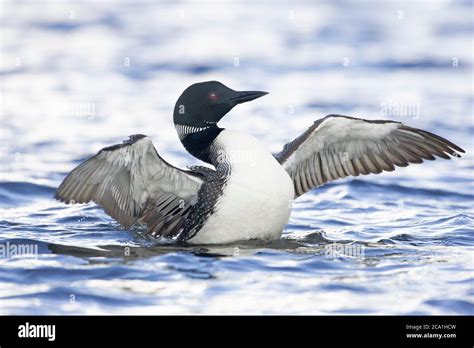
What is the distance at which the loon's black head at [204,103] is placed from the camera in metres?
8.38

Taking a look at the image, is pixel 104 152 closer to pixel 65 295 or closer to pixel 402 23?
pixel 65 295

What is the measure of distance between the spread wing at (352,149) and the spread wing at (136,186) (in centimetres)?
117

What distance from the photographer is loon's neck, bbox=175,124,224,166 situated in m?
A: 8.39

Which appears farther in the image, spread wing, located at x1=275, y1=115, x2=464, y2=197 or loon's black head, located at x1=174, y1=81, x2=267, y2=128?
spread wing, located at x1=275, y1=115, x2=464, y2=197

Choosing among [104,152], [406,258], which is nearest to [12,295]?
[104,152]

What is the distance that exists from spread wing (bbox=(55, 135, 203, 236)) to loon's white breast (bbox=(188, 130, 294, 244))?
344mm

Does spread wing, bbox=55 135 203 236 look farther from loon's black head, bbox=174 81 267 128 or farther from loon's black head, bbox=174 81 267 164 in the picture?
loon's black head, bbox=174 81 267 128

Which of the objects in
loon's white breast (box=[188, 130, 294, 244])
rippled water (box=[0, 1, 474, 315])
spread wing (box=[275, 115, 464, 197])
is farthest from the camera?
spread wing (box=[275, 115, 464, 197])

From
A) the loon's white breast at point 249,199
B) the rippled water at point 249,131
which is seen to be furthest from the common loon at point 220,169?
the rippled water at point 249,131

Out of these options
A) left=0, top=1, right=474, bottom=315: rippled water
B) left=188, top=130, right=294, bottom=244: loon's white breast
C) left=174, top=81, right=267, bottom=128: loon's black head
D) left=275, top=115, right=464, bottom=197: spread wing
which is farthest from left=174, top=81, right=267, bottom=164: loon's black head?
left=0, top=1, right=474, bottom=315: rippled water

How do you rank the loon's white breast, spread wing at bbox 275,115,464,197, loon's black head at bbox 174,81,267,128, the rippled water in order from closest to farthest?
the rippled water
the loon's white breast
loon's black head at bbox 174,81,267,128
spread wing at bbox 275,115,464,197

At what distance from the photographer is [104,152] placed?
310 inches

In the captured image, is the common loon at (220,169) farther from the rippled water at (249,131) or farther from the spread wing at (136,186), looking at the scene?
the rippled water at (249,131)

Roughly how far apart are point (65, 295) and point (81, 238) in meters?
1.90
